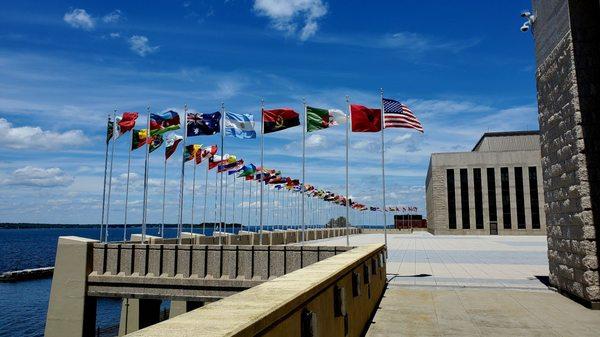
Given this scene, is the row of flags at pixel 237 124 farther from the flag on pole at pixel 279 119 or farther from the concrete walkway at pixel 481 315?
the concrete walkway at pixel 481 315

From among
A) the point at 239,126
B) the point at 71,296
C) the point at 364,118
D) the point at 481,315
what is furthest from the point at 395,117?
the point at 71,296

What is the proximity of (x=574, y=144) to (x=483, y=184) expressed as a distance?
77468 millimetres

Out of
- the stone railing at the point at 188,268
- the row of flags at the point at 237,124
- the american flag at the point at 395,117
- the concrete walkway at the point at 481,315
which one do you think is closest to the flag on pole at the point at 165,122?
the row of flags at the point at 237,124

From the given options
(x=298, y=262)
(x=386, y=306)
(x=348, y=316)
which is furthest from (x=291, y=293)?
(x=298, y=262)

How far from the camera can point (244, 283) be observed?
65.2 feet

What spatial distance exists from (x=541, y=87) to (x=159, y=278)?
673 inches

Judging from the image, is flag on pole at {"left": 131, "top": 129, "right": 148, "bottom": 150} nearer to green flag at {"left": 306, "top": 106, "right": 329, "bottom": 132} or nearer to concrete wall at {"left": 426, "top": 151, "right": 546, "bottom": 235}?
green flag at {"left": 306, "top": 106, "right": 329, "bottom": 132}

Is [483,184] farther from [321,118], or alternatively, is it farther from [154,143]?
[321,118]

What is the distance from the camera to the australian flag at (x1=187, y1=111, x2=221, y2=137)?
28484mm

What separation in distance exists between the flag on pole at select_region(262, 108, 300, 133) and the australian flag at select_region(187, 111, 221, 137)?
4.40 meters

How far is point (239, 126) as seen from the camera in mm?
26875

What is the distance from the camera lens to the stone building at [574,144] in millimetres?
11383

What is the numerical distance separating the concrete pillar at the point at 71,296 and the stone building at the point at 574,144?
19.3 meters

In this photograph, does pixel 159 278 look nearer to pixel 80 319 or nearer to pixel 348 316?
pixel 80 319
